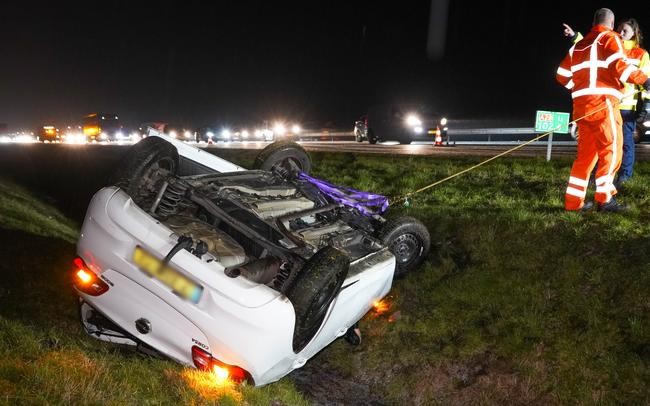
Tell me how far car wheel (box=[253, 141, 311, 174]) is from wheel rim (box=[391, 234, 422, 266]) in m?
1.54

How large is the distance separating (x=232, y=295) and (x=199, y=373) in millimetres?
612

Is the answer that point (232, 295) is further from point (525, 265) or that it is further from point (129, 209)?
point (525, 265)

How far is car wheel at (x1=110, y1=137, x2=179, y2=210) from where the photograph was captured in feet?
12.6

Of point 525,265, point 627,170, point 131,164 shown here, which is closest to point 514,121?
A: point 627,170

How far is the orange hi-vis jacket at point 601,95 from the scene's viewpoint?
440 centimetres

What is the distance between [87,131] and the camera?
27125mm

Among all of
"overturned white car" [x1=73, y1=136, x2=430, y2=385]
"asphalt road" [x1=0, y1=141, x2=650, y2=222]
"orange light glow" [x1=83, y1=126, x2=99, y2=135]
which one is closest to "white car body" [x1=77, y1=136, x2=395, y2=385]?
"overturned white car" [x1=73, y1=136, x2=430, y2=385]

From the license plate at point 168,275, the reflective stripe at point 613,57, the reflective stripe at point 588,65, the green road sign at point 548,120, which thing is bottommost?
the license plate at point 168,275

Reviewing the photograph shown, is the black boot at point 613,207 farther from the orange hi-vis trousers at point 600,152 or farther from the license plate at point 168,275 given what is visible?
the license plate at point 168,275

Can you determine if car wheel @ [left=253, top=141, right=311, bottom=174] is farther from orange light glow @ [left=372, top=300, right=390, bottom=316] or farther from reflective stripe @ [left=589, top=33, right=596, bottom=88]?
reflective stripe @ [left=589, top=33, right=596, bottom=88]

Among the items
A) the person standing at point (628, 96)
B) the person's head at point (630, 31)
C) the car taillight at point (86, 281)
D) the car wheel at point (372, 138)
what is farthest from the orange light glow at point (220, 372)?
the car wheel at point (372, 138)

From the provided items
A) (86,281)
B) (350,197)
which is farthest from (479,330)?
(86,281)

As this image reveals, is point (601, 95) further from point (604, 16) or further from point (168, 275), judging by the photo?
point (168, 275)

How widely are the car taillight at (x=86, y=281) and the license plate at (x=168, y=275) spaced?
337 millimetres
